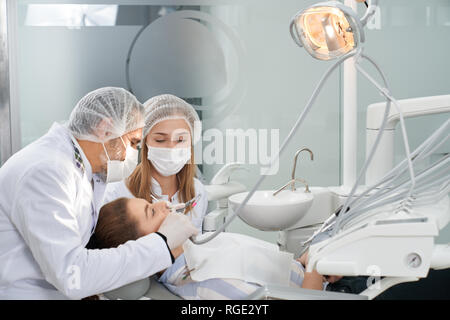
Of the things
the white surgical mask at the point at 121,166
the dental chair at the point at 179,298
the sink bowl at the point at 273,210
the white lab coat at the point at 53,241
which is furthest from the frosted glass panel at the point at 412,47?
the white lab coat at the point at 53,241

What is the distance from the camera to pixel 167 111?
1.75m

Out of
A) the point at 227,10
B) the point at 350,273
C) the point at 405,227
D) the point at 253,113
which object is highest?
the point at 227,10

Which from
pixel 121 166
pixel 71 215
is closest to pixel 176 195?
pixel 121 166

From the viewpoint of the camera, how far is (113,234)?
134cm

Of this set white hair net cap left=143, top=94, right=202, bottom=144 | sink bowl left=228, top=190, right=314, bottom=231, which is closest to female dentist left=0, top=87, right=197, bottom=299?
white hair net cap left=143, top=94, right=202, bottom=144

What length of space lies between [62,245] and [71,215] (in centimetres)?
8

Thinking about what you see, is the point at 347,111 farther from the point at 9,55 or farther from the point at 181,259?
the point at 9,55

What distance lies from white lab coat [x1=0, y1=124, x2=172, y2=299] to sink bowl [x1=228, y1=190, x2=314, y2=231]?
0.60 metres
